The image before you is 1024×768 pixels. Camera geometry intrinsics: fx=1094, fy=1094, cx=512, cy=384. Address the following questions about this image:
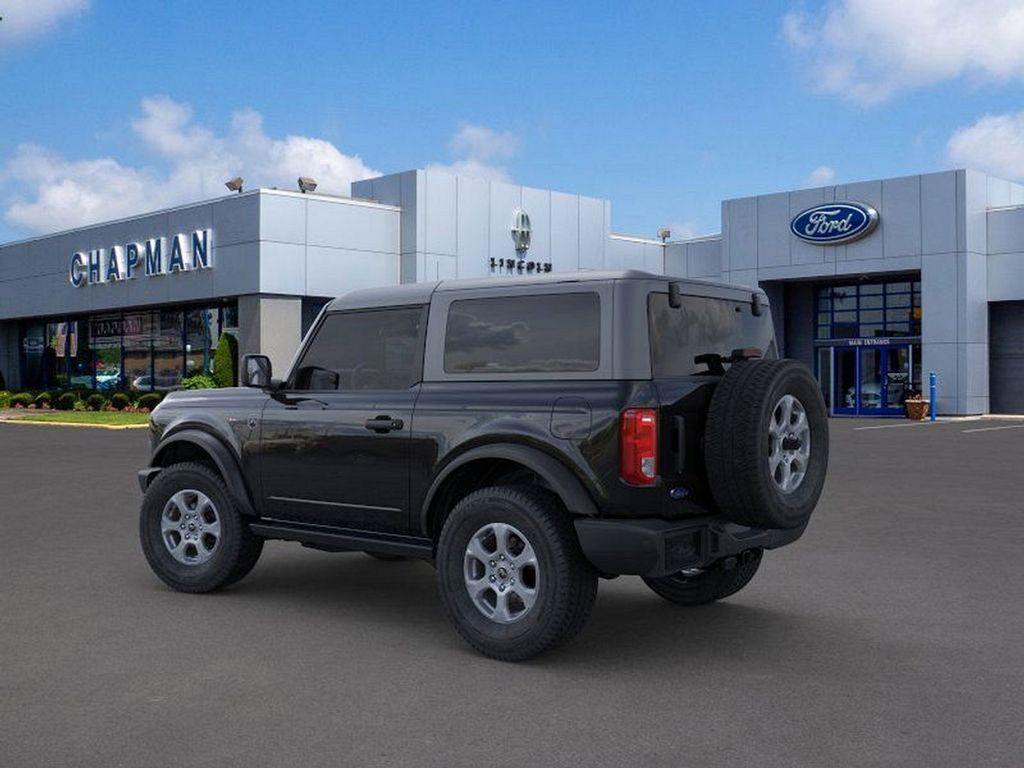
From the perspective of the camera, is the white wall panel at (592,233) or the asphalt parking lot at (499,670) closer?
the asphalt parking lot at (499,670)

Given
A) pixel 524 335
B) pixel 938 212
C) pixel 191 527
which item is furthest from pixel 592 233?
pixel 524 335

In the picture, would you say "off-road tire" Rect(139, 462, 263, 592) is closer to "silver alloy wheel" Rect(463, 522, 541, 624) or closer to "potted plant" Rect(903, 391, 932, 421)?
"silver alloy wheel" Rect(463, 522, 541, 624)

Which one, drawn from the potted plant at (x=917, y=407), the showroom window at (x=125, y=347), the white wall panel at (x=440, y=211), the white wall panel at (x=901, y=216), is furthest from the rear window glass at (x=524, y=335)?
the white wall panel at (x=901, y=216)

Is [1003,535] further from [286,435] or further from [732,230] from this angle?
[732,230]

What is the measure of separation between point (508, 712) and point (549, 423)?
1.47m

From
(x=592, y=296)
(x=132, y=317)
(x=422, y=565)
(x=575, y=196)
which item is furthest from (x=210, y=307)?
(x=592, y=296)

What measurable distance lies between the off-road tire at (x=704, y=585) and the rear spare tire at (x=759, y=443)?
1.00 m

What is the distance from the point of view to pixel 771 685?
5.19 meters

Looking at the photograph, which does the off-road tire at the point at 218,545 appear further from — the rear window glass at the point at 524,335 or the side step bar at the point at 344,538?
the rear window glass at the point at 524,335

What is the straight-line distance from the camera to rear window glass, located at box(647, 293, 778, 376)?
570cm

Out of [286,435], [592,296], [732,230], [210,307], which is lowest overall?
[286,435]

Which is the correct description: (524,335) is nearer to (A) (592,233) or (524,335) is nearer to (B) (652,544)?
(B) (652,544)

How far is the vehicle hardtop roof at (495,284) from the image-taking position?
18.8 feet

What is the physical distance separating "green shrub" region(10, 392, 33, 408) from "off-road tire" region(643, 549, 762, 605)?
38679mm
